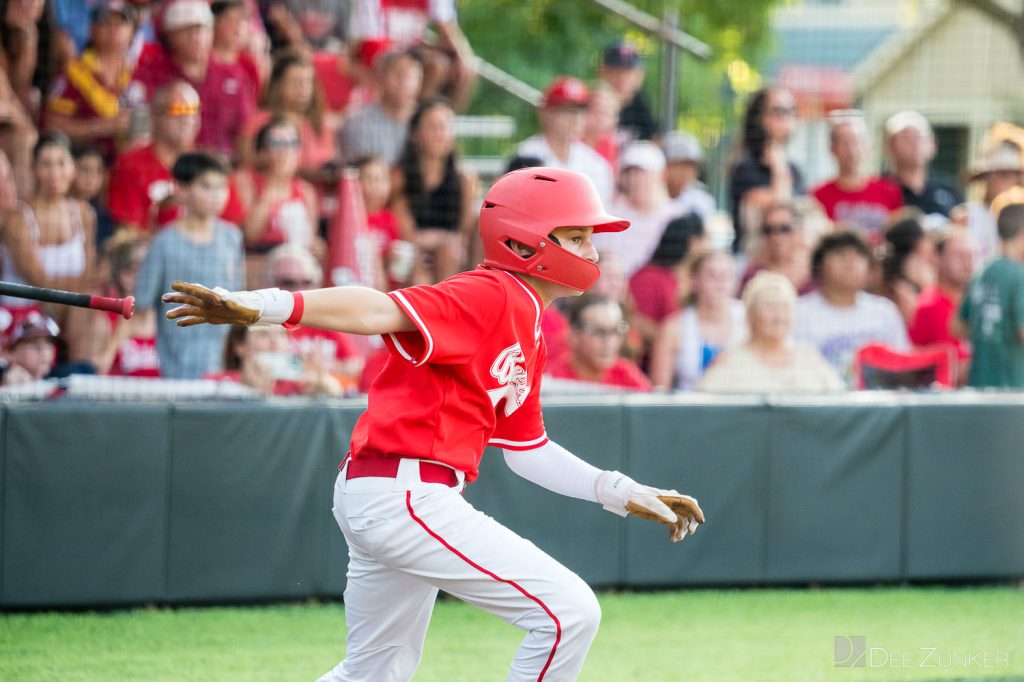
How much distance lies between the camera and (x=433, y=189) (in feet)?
24.1

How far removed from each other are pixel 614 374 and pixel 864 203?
8.08ft

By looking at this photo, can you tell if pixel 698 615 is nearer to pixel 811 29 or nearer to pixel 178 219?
pixel 178 219

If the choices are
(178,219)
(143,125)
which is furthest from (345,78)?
(178,219)

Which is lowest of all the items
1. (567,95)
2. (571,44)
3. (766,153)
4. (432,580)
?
(432,580)

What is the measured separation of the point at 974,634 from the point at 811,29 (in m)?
6.29

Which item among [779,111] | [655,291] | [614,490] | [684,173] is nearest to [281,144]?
[655,291]

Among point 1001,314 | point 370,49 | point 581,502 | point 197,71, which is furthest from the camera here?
point 370,49

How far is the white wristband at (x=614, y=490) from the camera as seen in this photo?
11.5 ft

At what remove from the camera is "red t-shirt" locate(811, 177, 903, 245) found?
321 inches

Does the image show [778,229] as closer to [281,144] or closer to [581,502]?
[581,502]

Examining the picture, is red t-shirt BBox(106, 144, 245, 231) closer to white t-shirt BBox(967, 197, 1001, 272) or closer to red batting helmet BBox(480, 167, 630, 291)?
red batting helmet BBox(480, 167, 630, 291)

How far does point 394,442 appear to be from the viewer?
3.27 meters

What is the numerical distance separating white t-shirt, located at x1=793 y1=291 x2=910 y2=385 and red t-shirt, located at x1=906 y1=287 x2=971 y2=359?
33 centimetres

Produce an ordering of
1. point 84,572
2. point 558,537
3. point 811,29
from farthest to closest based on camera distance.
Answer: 1. point 811,29
2. point 558,537
3. point 84,572
